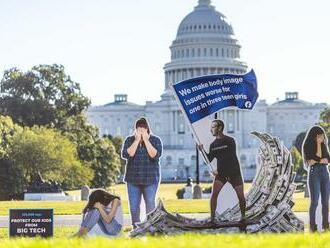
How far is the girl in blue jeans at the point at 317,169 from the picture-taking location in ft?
63.2

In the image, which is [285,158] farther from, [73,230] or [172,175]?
[172,175]

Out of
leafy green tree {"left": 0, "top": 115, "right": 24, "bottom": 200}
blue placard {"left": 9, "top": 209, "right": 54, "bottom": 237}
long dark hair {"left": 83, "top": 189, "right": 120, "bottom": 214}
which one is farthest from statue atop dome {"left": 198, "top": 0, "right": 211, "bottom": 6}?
long dark hair {"left": 83, "top": 189, "right": 120, "bottom": 214}

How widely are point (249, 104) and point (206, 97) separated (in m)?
0.99

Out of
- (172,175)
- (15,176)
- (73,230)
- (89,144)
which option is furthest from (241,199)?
(172,175)

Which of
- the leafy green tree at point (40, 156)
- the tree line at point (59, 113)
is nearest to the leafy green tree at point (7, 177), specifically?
the leafy green tree at point (40, 156)

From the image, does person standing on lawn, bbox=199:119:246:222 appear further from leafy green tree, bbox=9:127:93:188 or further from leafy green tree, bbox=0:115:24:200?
leafy green tree, bbox=9:127:93:188

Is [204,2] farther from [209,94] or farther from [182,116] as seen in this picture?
[209,94]

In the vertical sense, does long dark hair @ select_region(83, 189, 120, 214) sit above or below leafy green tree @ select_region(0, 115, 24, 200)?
below

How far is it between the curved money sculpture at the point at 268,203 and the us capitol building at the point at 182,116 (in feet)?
462

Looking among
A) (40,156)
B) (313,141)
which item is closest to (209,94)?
(313,141)

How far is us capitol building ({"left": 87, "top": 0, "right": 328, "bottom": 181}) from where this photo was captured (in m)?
169

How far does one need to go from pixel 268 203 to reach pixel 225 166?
1.13 meters

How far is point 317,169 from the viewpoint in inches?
761

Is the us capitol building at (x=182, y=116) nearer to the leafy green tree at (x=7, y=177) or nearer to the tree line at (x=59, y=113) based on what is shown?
the tree line at (x=59, y=113)
